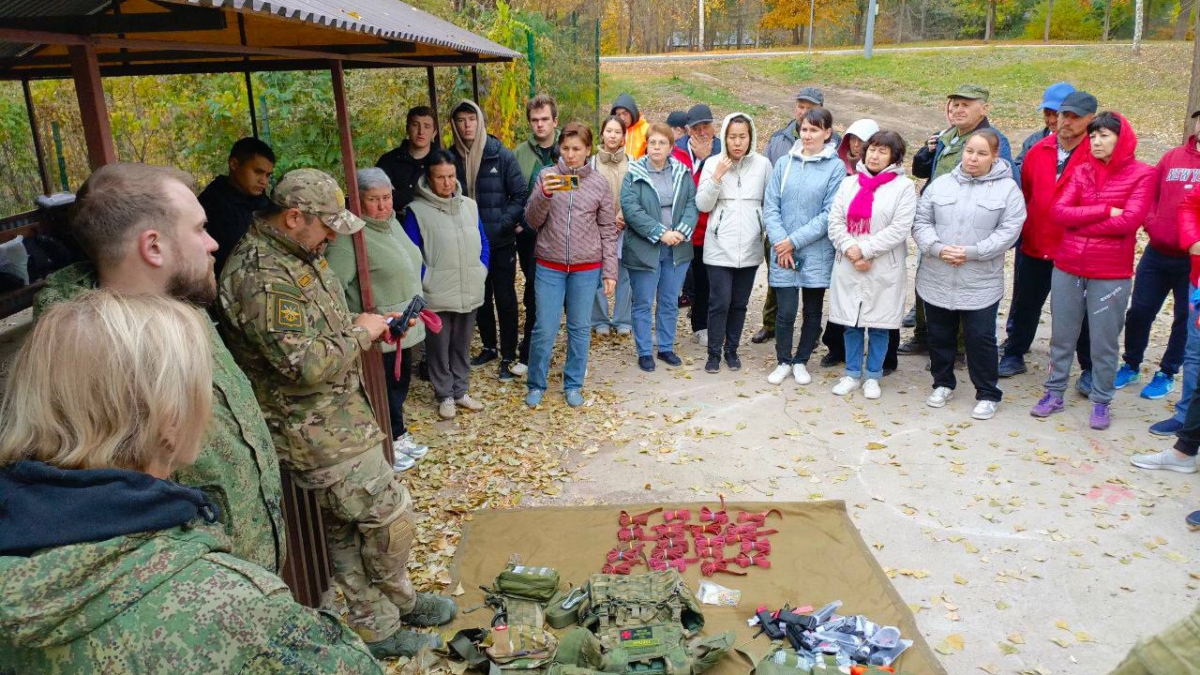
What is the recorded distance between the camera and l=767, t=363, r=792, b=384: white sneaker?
6.37m

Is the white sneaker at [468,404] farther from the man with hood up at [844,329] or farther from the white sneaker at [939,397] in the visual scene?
the white sneaker at [939,397]

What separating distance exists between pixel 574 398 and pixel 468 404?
2.64 ft

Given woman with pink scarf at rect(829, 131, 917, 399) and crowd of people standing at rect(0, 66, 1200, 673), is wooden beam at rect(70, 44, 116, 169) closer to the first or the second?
crowd of people standing at rect(0, 66, 1200, 673)

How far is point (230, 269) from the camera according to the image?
2.88m

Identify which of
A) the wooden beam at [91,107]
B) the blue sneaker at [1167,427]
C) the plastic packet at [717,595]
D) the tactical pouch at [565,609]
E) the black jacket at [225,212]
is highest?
the wooden beam at [91,107]

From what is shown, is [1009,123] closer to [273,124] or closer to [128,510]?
[273,124]

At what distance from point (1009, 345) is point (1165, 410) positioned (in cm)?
116

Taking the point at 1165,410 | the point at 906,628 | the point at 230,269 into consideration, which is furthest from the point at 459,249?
the point at 1165,410

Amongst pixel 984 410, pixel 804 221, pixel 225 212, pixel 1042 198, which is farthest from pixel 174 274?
pixel 1042 198

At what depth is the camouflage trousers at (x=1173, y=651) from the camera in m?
1.27

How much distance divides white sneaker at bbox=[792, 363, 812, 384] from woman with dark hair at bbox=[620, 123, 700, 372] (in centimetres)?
100

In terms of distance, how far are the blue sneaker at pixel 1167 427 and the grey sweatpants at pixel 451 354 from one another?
15.6 feet

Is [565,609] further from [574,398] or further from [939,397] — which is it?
[939,397]

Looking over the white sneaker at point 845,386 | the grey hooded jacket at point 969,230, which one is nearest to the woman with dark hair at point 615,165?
the white sneaker at point 845,386
